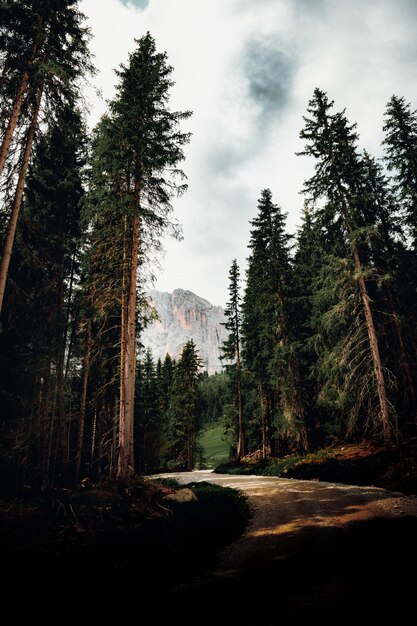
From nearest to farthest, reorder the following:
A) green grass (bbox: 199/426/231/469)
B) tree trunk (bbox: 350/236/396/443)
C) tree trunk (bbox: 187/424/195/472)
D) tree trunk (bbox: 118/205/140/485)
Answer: tree trunk (bbox: 118/205/140/485), tree trunk (bbox: 350/236/396/443), tree trunk (bbox: 187/424/195/472), green grass (bbox: 199/426/231/469)

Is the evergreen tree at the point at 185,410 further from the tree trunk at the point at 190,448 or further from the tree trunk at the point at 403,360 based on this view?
the tree trunk at the point at 403,360

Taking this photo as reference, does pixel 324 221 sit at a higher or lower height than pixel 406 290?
higher

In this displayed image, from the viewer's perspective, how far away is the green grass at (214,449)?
63.8m

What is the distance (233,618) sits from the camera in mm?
3826

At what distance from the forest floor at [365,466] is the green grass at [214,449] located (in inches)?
1617

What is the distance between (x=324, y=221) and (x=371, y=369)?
8126mm

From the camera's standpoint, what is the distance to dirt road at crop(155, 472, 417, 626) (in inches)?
152

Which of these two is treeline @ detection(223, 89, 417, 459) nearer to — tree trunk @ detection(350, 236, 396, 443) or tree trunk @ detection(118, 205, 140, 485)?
tree trunk @ detection(350, 236, 396, 443)

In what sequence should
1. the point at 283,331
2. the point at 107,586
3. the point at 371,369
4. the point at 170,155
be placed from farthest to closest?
the point at 283,331, the point at 371,369, the point at 170,155, the point at 107,586

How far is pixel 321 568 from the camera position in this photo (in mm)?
5051

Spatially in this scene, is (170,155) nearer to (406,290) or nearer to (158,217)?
(158,217)

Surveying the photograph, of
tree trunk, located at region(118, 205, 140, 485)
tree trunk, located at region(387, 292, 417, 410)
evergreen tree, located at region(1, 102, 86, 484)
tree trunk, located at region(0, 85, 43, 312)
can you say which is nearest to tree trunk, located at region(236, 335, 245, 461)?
tree trunk, located at region(387, 292, 417, 410)

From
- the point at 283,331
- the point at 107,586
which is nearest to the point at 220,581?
the point at 107,586

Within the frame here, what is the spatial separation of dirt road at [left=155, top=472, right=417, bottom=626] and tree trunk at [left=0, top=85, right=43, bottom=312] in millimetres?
9349
